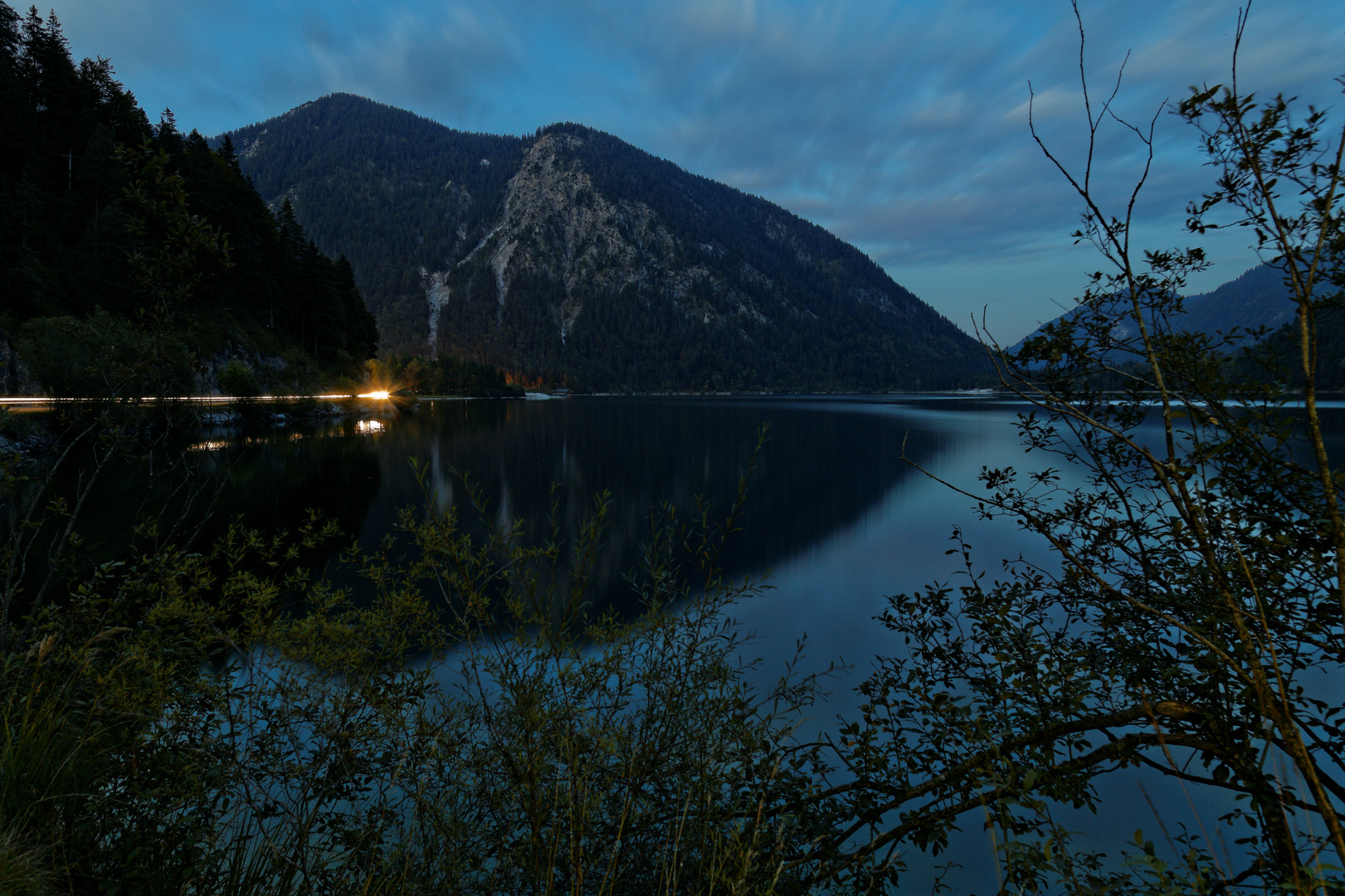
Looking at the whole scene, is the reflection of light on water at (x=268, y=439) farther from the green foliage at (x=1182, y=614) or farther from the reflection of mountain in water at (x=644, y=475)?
the green foliage at (x=1182, y=614)

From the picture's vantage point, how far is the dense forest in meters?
27.5

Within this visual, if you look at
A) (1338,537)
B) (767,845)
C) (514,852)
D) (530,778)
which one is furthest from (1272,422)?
(514,852)

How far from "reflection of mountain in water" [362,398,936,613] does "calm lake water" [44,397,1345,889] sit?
0.14m

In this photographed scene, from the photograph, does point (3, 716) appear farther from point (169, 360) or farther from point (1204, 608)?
point (1204, 608)

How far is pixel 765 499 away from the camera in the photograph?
24016mm

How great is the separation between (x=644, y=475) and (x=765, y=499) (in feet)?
23.2

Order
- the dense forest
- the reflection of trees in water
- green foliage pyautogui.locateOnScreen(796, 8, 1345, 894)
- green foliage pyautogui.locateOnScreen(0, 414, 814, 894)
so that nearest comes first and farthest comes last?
1. green foliage pyautogui.locateOnScreen(796, 8, 1345, 894)
2. green foliage pyautogui.locateOnScreen(0, 414, 814, 894)
3. the reflection of trees in water
4. the dense forest

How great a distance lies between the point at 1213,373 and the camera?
218 cm

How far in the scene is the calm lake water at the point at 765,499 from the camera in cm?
1045

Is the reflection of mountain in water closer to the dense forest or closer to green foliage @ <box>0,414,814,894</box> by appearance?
green foliage @ <box>0,414,814,894</box>

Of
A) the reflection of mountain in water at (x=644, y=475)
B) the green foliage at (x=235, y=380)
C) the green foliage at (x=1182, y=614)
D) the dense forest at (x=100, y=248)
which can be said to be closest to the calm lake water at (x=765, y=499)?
the reflection of mountain in water at (x=644, y=475)

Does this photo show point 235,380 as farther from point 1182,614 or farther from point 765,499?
point 1182,614

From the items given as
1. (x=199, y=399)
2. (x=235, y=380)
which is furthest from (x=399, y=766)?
(x=235, y=380)

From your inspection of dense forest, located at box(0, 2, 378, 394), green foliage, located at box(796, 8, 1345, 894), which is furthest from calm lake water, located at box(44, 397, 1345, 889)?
dense forest, located at box(0, 2, 378, 394)
